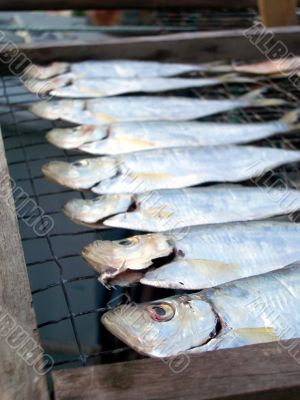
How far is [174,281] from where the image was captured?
5.28ft

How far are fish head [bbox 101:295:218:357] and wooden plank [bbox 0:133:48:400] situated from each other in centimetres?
23

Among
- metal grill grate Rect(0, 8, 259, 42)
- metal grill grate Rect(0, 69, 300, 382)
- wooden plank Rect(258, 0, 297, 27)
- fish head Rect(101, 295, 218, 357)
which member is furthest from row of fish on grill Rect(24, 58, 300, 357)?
metal grill grate Rect(0, 8, 259, 42)

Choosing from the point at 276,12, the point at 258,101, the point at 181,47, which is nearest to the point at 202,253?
the point at 258,101

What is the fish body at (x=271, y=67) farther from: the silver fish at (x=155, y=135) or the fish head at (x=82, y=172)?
the fish head at (x=82, y=172)

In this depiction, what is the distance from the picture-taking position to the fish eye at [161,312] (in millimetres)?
1313

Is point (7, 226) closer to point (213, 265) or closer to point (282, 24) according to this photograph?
point (213, 265)

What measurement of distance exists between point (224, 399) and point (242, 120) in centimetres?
223

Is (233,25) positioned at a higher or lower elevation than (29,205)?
higher

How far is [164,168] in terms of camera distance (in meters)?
→ 2.31

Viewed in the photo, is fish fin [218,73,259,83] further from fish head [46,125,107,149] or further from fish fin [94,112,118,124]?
fish head [46,125,107,149]

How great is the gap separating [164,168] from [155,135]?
1.12 feet

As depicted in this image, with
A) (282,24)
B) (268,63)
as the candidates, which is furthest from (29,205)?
(282,24)

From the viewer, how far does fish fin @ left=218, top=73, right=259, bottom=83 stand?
3.23 metres

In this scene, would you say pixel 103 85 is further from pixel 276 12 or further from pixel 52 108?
pixel 276 12
